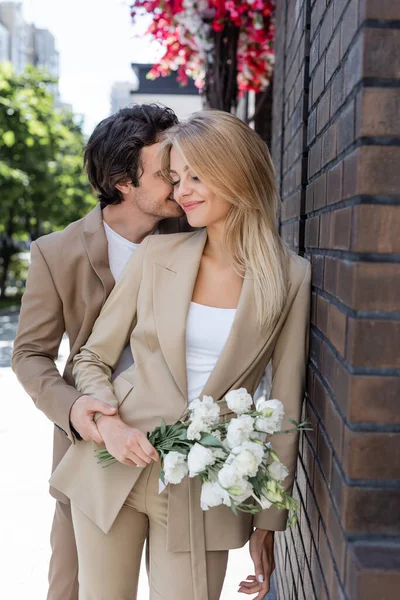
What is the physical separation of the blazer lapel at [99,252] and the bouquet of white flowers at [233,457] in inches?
36.7

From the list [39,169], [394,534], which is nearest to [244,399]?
[394,534]

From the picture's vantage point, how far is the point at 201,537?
218 centimetres

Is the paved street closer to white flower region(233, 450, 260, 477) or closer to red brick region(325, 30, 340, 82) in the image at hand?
white flower region(233, 450, 260, 477)

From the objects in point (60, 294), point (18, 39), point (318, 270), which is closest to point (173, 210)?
point (60, 294)

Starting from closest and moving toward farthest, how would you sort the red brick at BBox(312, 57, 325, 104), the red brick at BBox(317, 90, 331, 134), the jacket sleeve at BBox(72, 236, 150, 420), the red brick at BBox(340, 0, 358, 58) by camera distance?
the red brick at BBox(340, 0, 358, 58) < the red brick at BBox(317, 90, 331, 134) < the red brick at BBox(312, 57, 325, 104) < the jacket sleeve at BBox(72, 236, 150, 420)

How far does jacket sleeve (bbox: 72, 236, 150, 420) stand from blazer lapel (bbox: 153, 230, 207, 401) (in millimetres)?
94

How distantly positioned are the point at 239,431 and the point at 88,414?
64cm

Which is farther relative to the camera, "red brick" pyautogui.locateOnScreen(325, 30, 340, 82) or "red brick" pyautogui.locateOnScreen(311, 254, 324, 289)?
"red brick" pyautogui.locateOnScreen(311, 254, 324, 289)

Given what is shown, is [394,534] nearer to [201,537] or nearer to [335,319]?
[335,319]

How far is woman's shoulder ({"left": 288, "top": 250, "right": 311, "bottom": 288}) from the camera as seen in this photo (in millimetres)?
2240

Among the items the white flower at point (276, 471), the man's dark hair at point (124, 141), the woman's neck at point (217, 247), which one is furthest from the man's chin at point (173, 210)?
the white flower at point (276, 471)

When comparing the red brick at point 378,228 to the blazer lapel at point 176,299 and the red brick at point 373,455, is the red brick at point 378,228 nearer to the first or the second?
the red brick at point 373,455

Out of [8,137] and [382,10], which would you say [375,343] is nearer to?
[382,10]

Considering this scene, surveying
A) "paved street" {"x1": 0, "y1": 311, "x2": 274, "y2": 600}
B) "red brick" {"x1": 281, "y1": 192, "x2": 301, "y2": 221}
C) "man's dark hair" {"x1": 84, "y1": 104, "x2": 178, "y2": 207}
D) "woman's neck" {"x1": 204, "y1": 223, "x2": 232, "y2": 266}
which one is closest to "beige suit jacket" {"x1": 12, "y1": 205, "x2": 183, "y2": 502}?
"man's dark hair" {"x1": 84, "y1": 104, "x2": 178, "y2": 207}
